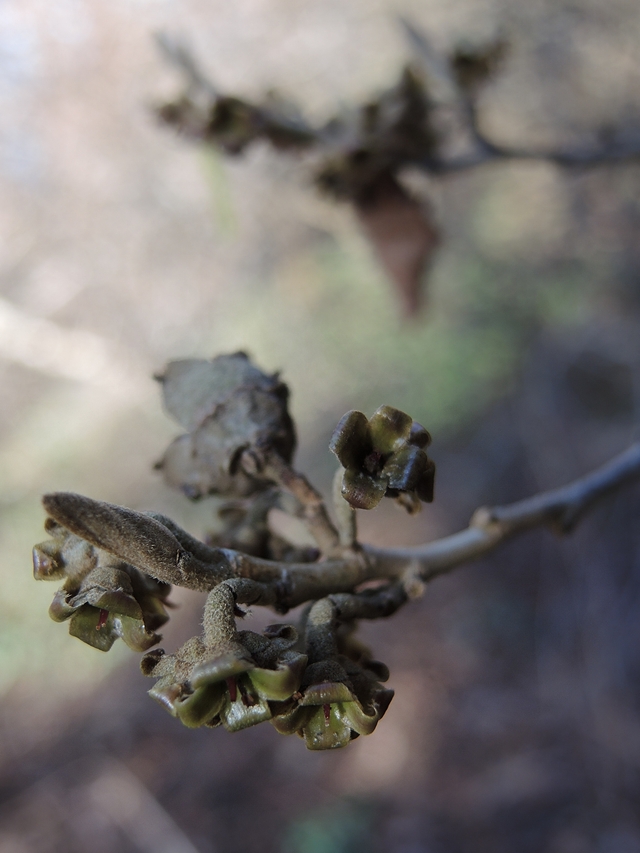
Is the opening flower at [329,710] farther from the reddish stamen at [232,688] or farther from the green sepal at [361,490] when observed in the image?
the green sepal at [361,490]

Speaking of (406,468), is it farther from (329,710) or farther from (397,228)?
(397,228)

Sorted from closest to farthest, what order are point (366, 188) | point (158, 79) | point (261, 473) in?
point (261, 473) → point (366, 188) → point (158, 79)

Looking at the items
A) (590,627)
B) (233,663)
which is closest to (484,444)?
(590,627)

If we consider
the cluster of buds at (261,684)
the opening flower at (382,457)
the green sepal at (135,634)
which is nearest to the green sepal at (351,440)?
the opening flower at (382,457)

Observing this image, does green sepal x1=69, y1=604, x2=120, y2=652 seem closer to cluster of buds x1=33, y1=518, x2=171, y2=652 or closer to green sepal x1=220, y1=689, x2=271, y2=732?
cluster of buds x1=33, y1=518, x2=171, y2=652

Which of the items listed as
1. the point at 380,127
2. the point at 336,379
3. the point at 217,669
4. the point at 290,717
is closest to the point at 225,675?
the point at 217,669

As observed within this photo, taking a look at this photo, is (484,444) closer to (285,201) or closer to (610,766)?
(610,766)
